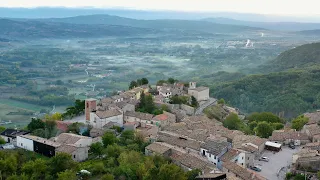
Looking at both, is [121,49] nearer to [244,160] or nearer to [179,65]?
[179,65]

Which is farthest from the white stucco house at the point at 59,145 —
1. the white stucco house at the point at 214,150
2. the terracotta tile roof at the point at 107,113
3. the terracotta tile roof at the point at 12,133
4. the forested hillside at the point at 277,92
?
the forested hillside at the point at 277,92


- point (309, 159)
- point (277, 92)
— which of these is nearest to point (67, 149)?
point (309, 159)

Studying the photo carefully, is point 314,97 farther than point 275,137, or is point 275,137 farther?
point 314,97

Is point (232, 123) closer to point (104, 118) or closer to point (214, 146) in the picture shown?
point (104, 118)

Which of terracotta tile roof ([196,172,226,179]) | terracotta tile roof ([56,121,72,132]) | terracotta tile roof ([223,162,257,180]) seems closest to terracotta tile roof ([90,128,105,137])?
terracotta tile roof ([56,121,72,132])

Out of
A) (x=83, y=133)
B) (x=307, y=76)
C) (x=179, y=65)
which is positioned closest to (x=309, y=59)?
(x=307, y=76)

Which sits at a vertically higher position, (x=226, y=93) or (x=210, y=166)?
(x=210, y=166)

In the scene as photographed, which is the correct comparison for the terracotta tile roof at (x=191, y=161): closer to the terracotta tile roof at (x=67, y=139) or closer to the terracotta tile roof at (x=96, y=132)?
the terracotta tile roof at (x=67, y=139)
